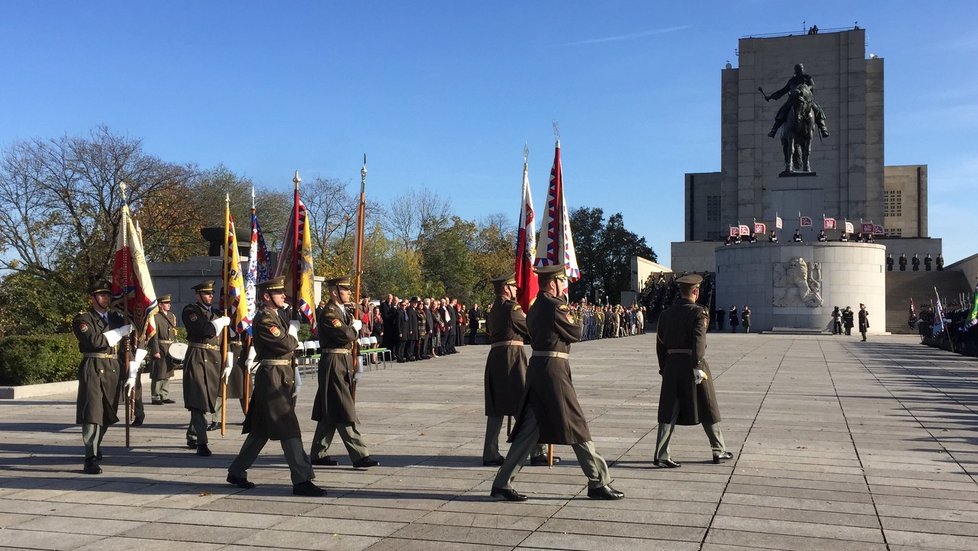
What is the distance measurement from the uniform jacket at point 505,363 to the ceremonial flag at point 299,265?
2.13 m

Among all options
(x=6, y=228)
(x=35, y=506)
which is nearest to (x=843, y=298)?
(x=6, y=228)

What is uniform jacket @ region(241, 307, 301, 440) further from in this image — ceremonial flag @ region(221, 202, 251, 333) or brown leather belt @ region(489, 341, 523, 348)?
ceremonial flag @ region(221, 202, 251, 333)

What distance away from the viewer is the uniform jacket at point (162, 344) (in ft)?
44.8

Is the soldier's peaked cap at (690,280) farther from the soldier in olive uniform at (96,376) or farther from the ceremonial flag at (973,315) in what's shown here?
the ceremonial flag at (973,315)

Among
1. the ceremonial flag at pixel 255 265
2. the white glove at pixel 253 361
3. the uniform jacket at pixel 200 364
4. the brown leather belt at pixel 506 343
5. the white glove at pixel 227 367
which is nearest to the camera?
the white glove at pixel 253 361

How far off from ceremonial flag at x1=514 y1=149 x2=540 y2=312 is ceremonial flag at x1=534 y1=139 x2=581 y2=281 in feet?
0.46

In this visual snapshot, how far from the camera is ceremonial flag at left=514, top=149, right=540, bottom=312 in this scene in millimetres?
9445

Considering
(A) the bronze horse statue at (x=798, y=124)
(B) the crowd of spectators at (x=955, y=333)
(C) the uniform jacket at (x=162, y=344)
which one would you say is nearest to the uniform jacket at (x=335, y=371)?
(C) the uniform jacket at (x=162, y=344)

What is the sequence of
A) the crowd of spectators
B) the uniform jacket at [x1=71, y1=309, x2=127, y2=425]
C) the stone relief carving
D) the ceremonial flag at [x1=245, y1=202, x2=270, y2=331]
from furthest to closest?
the stone relief carving
the crowd of spectators
the ceremonial flag at [x1=245, y1=202, x2=270, y2=331]
the uniform jacket at [x1=71, y1=309, x2=127, y2=425]

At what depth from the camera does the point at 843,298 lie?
4425cm

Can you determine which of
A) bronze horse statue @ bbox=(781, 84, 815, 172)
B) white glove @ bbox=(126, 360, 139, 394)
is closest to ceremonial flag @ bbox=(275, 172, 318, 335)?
white glove @ bbox=(126, 360, 139, 394)

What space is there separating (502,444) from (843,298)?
1511 inches

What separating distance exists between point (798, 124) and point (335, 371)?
48.9 metres

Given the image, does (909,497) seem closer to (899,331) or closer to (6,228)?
(6,228)
